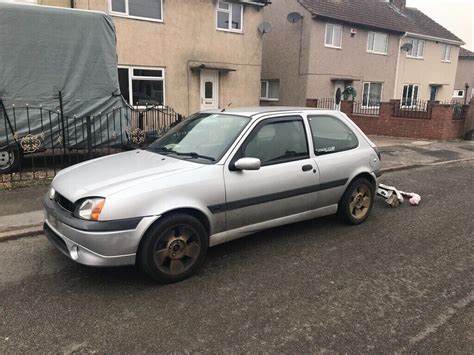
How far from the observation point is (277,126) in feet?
15.1

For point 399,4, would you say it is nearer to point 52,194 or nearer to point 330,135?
point 330,135

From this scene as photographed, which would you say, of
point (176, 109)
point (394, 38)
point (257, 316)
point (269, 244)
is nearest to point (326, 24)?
point (394, 38)

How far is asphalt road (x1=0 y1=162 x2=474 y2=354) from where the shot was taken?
2.89 meters

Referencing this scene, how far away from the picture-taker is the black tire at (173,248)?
138 inches

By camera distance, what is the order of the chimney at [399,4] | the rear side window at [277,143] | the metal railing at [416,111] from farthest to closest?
the chimney at [399,4] → the metal railing at [416,111] → the rear side window at [277,143]

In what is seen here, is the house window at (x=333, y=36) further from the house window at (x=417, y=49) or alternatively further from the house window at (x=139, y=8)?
the house window at (x=139, y=8)

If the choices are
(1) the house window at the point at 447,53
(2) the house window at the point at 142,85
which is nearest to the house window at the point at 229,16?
(2) the house window at the point at 142,85

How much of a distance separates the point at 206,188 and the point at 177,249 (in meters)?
0.62

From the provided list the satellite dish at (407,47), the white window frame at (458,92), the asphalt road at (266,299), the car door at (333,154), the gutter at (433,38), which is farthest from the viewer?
the white window frame at (458,92)

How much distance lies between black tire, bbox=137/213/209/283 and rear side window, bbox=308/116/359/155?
6.22 feet

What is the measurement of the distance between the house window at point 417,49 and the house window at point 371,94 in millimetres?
3293

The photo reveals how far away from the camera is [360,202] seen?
539 centimetres

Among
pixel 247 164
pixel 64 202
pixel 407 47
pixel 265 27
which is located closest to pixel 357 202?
pixel 247 164

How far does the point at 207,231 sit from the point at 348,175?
214cm
